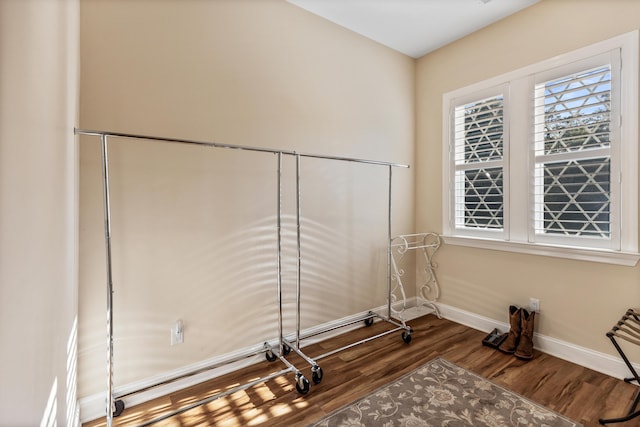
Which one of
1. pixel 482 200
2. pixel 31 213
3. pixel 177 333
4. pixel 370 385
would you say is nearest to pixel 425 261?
pixel 482 200

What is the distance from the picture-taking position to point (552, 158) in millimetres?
2293

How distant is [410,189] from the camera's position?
129 inches

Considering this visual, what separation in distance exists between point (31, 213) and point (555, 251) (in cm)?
294

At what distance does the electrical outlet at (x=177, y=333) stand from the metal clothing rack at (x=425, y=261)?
1.99 m

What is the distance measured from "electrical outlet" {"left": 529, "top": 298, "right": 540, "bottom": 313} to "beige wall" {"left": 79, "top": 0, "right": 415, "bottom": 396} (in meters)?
1.35

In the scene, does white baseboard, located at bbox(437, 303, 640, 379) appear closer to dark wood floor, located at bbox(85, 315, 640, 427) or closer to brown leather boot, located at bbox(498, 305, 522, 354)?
dark wood floor, located at bbox(85, 315, 640, 427)

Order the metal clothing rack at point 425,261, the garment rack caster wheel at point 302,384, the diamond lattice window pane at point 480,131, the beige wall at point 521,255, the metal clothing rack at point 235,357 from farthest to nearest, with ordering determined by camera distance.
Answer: the metal clothing rack at point 425,261 < the diamond lattice window pane at point 480,131 < the beige wall at point 521,255 < the garment rack caster wheel at point 302,384 < the metal clothing rack at point 235,357

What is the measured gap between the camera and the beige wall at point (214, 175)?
1661 mm

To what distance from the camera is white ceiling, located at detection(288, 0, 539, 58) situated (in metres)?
2.39

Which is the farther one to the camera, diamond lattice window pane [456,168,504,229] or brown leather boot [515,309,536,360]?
diamond lattice window pane [456,168,504,229]

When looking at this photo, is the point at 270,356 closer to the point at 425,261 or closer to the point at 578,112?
the point at 425,261

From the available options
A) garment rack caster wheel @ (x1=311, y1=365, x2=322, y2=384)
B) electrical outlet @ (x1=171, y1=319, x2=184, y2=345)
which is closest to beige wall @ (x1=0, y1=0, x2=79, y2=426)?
electrical outlet @ (x1=171, y1=319, x2=184, y2=345)

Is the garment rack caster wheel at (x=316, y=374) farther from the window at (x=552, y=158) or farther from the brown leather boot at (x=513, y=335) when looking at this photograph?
the window at (x=552, y=158)

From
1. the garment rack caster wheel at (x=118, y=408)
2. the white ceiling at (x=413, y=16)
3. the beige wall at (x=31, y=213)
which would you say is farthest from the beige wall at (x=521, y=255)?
the beige wall at (x=31, y=213)
